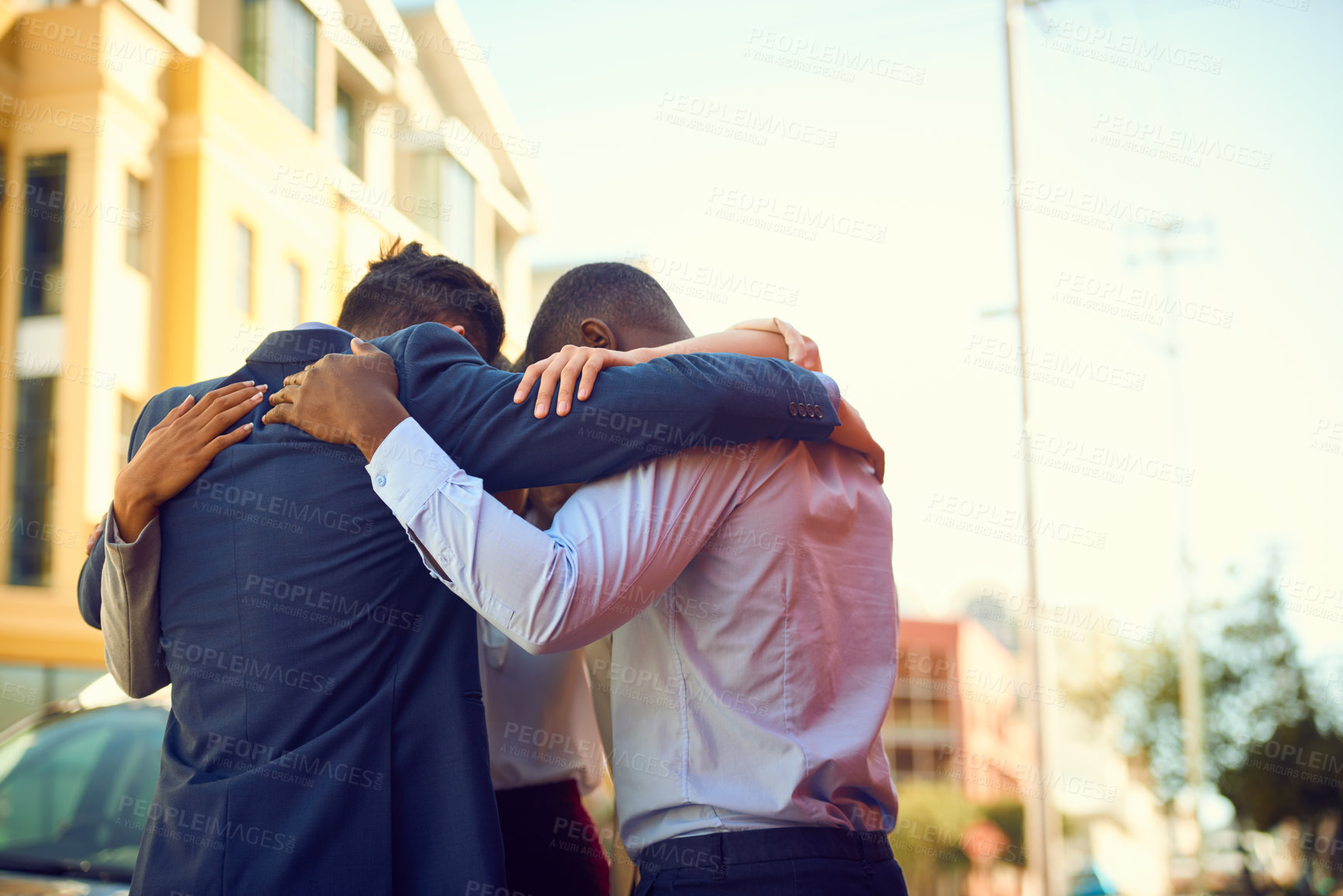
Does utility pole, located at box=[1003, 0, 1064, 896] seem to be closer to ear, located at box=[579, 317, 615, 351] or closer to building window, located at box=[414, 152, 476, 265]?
ear, located at box=[579, 317, 615, 351]

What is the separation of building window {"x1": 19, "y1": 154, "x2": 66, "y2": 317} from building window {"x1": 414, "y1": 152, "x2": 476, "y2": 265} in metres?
9.54

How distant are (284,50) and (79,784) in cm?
1834

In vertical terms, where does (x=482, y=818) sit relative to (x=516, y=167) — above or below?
below

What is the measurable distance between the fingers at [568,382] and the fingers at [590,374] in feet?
0.04

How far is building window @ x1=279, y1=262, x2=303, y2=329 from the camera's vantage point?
19734 mm

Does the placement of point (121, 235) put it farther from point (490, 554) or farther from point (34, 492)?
point (490, 554)

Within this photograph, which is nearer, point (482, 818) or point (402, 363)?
point (482, 818)

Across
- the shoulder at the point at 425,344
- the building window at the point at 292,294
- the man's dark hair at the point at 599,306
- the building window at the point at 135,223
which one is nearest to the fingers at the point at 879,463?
the man's dark hair at the point at 599,306

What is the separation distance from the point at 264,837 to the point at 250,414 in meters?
0.78

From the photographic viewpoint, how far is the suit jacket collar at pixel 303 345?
6.95ft

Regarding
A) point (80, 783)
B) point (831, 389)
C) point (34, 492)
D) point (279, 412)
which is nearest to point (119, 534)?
point (279, 412)

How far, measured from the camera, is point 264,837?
1783 millimetres

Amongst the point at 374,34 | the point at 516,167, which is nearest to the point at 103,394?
the point at 374,34

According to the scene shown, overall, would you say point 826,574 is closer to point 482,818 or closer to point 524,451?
point 524,451
